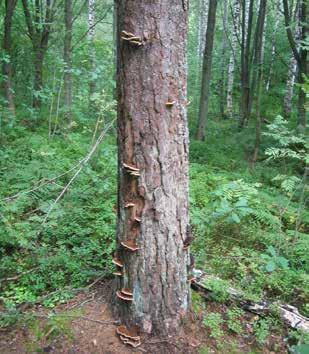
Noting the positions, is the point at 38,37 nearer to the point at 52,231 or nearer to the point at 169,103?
the point at 52,231

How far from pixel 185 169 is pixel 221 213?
171 centimetres

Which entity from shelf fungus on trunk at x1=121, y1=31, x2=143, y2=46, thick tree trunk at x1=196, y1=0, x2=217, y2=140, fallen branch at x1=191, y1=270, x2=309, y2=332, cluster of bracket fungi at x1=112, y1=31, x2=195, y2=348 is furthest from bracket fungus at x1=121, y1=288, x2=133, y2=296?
thick tree trunk at x1=196, y1=0, x2=217, y2=140

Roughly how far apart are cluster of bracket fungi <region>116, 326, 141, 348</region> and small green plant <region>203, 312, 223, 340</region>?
0.62 meters

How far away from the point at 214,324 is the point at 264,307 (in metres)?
0.57

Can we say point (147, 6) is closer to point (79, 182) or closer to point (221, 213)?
point (221, 213)

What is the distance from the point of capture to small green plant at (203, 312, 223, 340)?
3.12 m

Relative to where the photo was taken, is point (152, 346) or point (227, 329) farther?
point (227, 329)

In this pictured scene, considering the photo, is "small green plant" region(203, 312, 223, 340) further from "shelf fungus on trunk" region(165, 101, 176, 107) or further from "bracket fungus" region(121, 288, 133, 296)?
"shelf fungus on trunk" region(165, 101, 176, 107)

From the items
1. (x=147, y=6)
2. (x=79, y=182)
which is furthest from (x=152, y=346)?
(x=79, y=182)

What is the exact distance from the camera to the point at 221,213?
443cm

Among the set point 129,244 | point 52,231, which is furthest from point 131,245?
point 52,231

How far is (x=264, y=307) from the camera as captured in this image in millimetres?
3457

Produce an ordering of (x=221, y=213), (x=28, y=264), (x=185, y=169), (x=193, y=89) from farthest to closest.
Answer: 1. (x=193, y=89)
2. (x=221, y=213)
3. (x=28, y=264)
4. (x=185, y=169)

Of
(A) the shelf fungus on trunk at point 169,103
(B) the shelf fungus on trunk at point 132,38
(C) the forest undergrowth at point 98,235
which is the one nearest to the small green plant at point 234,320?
(C) the forest undergrowth at point 98,235
